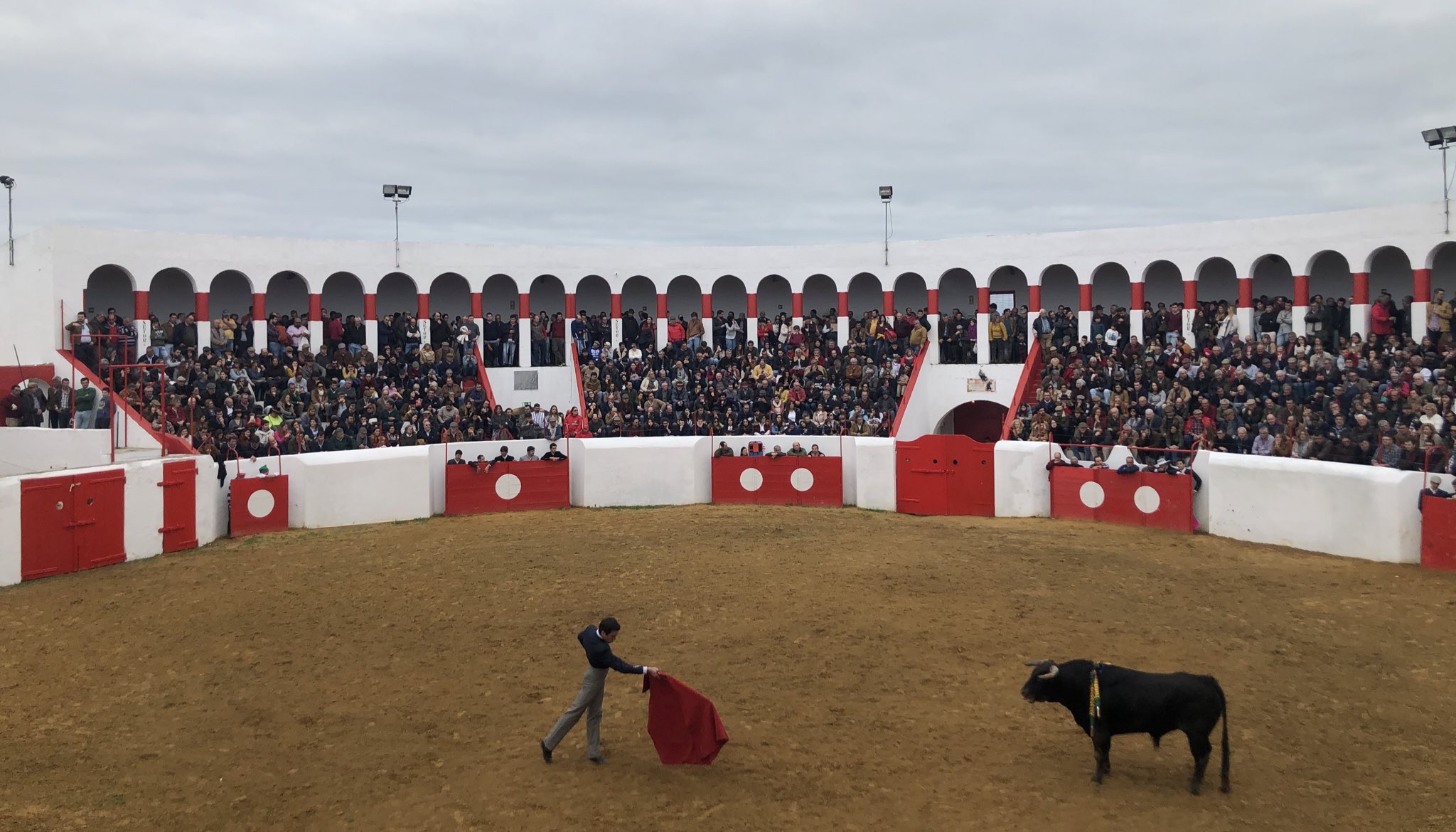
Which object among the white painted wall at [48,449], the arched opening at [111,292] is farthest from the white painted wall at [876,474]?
the arched opening at [111,292]

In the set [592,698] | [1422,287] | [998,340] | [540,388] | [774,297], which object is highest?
[774,297]

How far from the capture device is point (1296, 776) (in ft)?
28.2

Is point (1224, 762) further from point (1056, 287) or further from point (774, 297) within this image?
point (774, 297)

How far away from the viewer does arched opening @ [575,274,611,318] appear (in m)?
39.0

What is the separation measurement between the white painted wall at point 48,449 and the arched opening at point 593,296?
20.2 metres

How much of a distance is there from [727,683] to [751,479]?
12.9 metres

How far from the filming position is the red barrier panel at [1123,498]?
19.6 meters

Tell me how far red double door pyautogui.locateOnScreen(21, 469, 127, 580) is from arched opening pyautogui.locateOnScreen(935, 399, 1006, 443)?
81.6 ft

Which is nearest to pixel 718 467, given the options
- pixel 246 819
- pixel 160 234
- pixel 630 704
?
pixel 630 704

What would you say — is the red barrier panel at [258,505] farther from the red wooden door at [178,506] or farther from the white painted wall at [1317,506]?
the white painted wall at [1317,506]

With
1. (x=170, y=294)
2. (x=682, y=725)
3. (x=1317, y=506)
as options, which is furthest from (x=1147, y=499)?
(x=170, y=294)

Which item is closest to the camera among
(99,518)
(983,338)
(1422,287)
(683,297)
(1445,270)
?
(99,518)

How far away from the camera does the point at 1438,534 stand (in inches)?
620

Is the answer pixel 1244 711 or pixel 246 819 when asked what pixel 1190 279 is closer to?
pixel 1244 711
